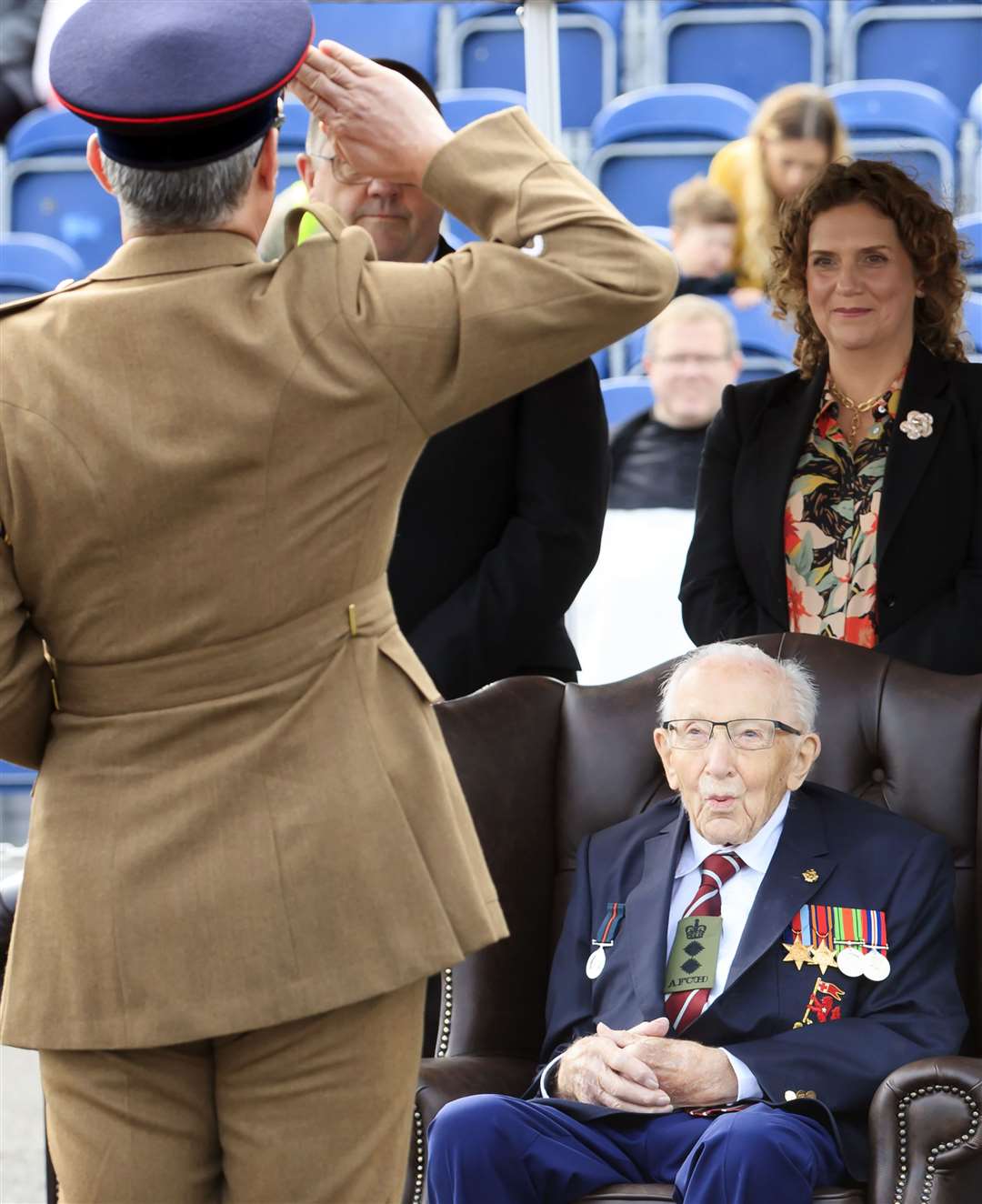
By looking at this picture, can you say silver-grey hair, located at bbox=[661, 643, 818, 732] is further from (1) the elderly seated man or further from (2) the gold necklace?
(2) the gold necklace

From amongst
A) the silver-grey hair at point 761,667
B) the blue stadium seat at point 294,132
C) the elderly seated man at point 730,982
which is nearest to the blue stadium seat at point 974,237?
the blue stadium seat at point 294,132

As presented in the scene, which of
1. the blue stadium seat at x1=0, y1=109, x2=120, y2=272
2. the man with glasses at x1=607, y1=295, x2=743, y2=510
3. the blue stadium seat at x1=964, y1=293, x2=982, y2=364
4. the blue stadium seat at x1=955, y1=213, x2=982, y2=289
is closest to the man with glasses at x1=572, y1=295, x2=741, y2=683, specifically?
the man with glasses at x1=607, y1=295, x2=743, y2=510

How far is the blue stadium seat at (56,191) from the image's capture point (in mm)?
6391

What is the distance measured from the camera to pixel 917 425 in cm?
270

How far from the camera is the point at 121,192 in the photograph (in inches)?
52.7

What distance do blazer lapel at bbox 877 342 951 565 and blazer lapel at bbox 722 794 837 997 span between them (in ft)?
1.52

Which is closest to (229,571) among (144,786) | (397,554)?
(144,786)

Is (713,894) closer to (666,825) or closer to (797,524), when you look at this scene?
(666,825)

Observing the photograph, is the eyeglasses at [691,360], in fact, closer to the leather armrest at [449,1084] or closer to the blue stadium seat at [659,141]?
the blue stadium seat at [659,141]

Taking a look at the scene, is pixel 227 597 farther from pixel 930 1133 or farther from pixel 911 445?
pixel 911 445

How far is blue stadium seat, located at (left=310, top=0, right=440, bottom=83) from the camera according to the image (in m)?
6.52

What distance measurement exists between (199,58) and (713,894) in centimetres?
139

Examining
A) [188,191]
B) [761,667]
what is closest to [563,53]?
[761,667]

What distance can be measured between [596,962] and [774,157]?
3.08 meters
